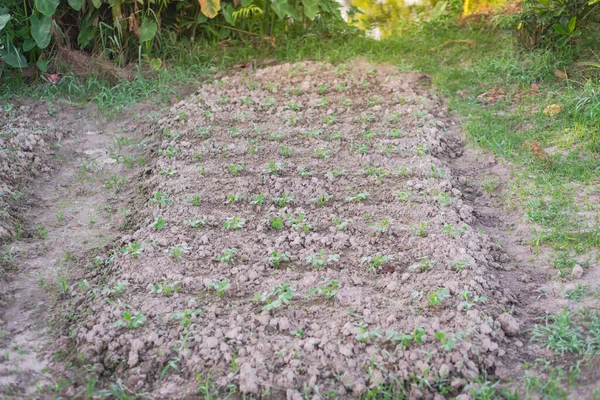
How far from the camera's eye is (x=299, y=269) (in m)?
3.28

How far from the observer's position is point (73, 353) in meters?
2.81

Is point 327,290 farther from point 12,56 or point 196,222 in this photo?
point 12,56

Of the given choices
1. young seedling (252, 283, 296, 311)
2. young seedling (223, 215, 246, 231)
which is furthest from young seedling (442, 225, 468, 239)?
young seedling (223, 215, 246, 231)

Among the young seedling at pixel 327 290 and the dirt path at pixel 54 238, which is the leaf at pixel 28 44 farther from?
the young seedling at pixel 327 290

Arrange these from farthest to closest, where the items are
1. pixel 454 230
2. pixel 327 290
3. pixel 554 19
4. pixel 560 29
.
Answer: pixel 554 19 < pixel 560 29 < pixel 454 230 < pixel 327 290

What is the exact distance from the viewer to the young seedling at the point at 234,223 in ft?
11.8

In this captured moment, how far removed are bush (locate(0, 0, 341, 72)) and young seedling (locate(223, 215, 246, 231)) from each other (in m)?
2.55

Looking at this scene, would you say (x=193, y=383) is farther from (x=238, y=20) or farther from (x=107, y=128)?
(x=238, y=20)

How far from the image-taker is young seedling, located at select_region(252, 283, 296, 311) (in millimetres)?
2943

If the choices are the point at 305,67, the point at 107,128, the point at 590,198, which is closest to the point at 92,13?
the point at 107,128

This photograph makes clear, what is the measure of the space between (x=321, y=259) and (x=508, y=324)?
914 millimetres

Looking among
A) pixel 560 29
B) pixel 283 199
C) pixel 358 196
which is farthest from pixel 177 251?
pixel 560 29

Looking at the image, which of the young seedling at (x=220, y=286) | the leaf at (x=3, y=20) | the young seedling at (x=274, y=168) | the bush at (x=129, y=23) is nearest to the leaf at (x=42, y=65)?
the bush at (x=129, y=23)

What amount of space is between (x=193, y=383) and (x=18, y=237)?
163cm
